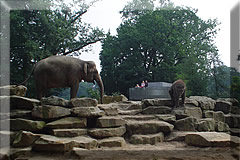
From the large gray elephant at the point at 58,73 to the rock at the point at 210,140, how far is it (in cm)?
310

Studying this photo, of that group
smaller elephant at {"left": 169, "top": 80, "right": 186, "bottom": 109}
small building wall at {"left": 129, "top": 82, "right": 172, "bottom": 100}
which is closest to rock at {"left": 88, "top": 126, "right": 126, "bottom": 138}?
smaller elephant at {"left": 169, "top": 80, "right": 186, "bottom": 109}

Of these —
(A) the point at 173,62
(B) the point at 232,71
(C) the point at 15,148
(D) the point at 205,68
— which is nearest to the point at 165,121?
(B) the point at 232,71

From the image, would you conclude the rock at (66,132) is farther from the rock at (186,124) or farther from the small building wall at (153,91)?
the small building wall at (153,91)

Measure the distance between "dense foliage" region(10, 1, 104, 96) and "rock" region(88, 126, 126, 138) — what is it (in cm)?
510

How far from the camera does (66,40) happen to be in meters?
11.6

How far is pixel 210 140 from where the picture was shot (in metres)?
4.57

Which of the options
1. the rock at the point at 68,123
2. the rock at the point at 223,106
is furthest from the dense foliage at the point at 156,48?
the rock at the point at 68,123

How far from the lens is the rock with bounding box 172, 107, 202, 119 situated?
6438mm

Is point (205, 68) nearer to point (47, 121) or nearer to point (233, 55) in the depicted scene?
point (233, 55)

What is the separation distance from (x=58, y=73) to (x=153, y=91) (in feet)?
15.2

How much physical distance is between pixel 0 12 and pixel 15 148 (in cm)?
316

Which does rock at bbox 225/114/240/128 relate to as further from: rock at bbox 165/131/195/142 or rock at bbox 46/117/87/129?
rock at bbox 46/117/87/129

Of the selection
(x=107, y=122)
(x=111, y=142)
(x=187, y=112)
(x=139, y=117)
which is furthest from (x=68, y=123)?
(x=187, y=112)

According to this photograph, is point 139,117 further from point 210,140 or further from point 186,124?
point 210,140
